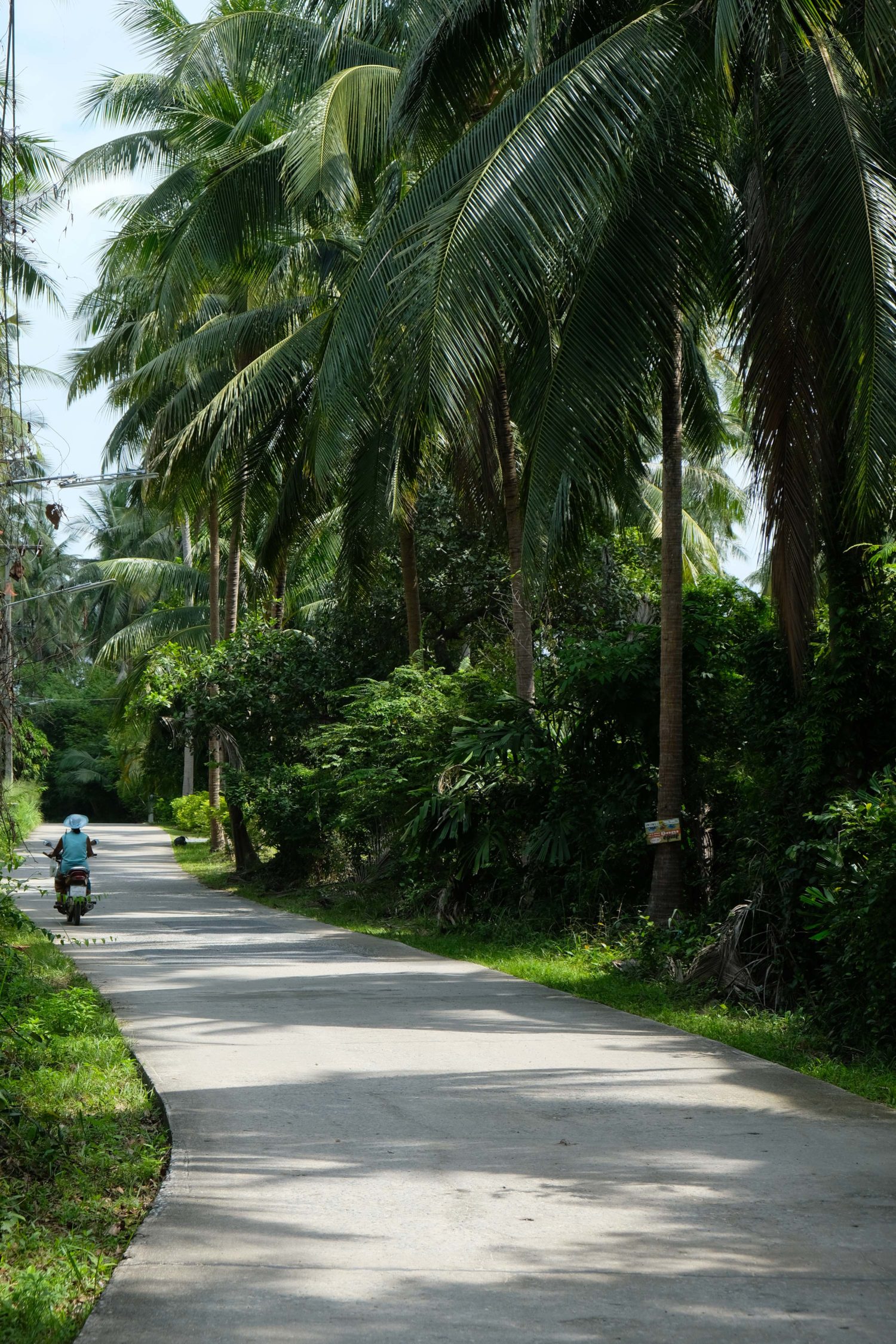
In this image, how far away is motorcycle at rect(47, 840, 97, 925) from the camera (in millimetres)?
16406

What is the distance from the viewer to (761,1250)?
4375 mm

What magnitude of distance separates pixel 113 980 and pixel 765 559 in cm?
640

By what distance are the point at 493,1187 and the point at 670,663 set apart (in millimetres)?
6998

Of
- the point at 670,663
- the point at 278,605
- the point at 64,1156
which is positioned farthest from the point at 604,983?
the point at 278,605

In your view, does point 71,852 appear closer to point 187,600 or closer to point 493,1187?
point 493,1187

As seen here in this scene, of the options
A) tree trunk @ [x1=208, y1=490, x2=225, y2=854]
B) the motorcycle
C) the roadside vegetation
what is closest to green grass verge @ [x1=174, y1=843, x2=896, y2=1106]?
the motorcycle

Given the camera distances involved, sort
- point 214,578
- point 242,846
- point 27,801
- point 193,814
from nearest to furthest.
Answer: point 242,846 < point 214,578 < point 193,814 < point 27,801

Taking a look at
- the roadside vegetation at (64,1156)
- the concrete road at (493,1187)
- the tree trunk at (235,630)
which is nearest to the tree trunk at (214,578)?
the tree trunk at (235,630)

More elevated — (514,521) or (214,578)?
(214,578)

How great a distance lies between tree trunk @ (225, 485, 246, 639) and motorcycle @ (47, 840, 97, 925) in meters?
6.18

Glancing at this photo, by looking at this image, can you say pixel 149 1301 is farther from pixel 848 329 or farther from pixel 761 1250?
pixel 848 329

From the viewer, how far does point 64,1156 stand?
555cm


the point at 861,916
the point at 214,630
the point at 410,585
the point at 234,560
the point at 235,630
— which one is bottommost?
the point at 861,916

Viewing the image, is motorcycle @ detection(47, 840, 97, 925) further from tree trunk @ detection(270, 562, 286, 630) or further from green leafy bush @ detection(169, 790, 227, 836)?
green leafy bush @ detection(169, 790, 227, 836)
